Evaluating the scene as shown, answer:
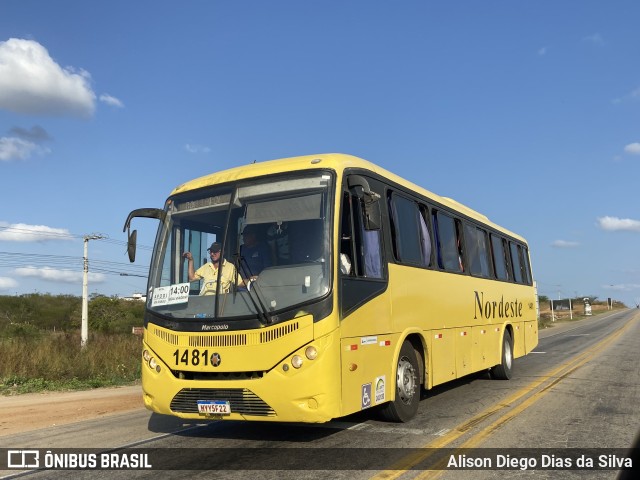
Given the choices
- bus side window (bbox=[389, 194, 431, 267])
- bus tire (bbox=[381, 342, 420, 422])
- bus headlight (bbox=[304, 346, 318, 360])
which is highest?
bus side window (bbox=[389, 194, 431, 267])

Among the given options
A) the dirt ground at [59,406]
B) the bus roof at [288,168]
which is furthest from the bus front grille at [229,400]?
the dirt ground at [59,406]

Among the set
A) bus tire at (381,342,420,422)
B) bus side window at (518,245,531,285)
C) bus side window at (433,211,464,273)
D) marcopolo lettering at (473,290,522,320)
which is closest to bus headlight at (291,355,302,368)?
bus tire at (381,342,420,422)

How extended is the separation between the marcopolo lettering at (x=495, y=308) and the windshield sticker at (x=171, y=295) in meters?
6.10

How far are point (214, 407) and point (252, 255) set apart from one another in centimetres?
170

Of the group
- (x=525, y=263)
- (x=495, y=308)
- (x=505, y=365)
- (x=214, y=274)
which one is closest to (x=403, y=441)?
(x=214, y=274)

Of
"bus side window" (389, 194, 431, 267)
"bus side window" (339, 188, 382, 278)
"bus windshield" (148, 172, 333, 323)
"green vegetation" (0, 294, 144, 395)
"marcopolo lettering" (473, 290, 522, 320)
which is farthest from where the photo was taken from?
"green vegetation" (0, 294, 144, 395)

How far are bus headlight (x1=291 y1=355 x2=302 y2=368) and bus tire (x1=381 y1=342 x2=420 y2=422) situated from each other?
1.97 m

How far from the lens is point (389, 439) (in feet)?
21.6

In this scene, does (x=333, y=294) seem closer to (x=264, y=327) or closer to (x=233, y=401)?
(x=264, y=327)

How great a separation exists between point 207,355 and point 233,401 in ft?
1.92

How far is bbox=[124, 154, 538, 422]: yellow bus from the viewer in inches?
229

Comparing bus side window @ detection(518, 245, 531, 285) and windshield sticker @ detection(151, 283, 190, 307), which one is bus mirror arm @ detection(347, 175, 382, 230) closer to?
windshield sticker @ detection(151, 283, 190, 307)

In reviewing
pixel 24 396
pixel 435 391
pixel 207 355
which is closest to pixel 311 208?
pixel 207 355

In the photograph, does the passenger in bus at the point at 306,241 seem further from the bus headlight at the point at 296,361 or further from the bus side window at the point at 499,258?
the bus side window at the point at 499,258
